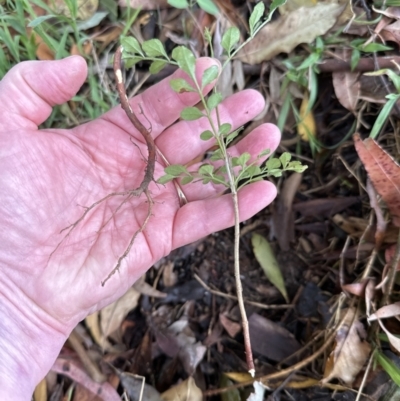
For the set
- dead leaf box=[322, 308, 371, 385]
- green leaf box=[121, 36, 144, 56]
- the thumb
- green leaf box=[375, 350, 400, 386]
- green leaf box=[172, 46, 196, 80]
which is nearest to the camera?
green leaf box=[172, 46, 196, 80]

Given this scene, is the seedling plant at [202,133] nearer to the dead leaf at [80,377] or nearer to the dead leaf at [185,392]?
the dead leaf at [185,392]

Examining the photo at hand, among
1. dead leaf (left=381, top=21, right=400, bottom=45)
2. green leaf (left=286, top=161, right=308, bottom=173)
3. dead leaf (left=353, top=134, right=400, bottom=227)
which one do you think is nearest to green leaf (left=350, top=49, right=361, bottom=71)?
dead leaf (left=381, top=21, right=400, bottom=45)

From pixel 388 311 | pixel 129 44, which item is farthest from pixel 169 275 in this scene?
pixel 129 44

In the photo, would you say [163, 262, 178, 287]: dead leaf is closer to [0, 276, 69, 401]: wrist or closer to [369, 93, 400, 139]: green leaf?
[0, 276, 69, 401]: wrist

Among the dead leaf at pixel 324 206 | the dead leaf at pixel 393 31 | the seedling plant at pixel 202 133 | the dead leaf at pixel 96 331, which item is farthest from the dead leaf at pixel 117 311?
the dead leaf at pixel 393 31

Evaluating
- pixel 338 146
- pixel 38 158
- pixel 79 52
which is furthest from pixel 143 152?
pixel 338 146

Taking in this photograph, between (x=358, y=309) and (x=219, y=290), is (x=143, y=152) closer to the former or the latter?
(x=219, y=290)

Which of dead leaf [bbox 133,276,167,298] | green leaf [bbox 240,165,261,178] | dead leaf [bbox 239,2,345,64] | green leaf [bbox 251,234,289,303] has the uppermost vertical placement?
dead leaf [bbox 239,2,345,64]
